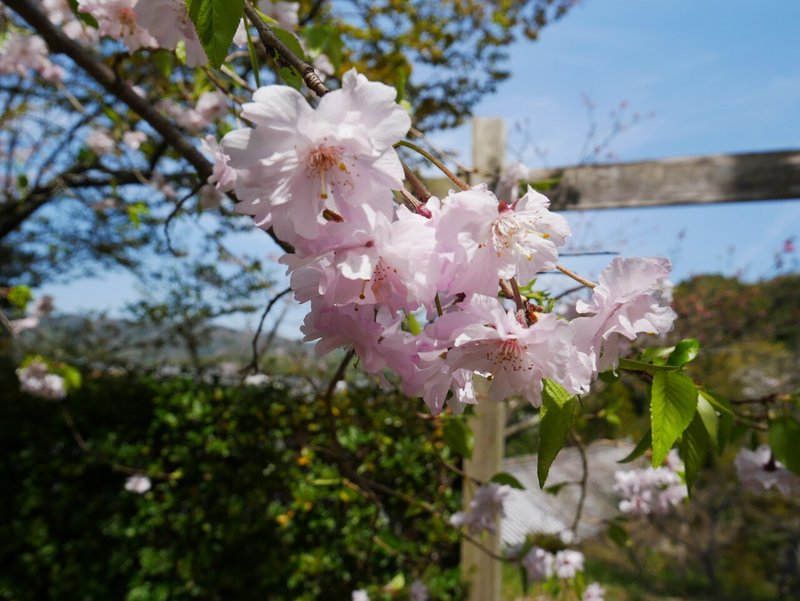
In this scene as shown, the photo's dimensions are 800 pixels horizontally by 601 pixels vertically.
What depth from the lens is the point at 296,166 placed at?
0.44 metres

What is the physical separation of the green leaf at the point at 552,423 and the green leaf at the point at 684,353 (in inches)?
11.4

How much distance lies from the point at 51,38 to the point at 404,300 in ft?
3.50

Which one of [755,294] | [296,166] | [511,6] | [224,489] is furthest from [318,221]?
[755,294]

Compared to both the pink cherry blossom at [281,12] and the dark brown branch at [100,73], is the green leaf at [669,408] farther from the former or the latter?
the pink cherry blossom at [281,12]

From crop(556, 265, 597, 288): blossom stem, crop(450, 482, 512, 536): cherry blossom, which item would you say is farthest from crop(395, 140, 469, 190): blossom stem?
crop(450, 482, 512, 536): cherry blossom

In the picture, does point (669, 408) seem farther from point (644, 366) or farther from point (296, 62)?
point (296, 62)

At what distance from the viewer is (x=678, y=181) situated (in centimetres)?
211

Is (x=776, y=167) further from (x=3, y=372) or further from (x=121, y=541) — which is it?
(x=3, y=372)

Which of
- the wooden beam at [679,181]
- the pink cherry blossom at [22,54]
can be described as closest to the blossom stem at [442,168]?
the wooden beam at [679,181]

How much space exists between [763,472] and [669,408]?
0.99 meters

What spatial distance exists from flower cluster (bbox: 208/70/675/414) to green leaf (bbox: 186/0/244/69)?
0.11m

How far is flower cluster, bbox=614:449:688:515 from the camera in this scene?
1860 mm

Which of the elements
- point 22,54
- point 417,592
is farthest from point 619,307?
point 22,54

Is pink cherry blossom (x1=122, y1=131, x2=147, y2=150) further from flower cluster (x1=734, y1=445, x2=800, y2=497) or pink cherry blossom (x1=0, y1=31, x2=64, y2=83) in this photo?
flower cluster (x1=734, y1=445, x2=800, y2=497)
